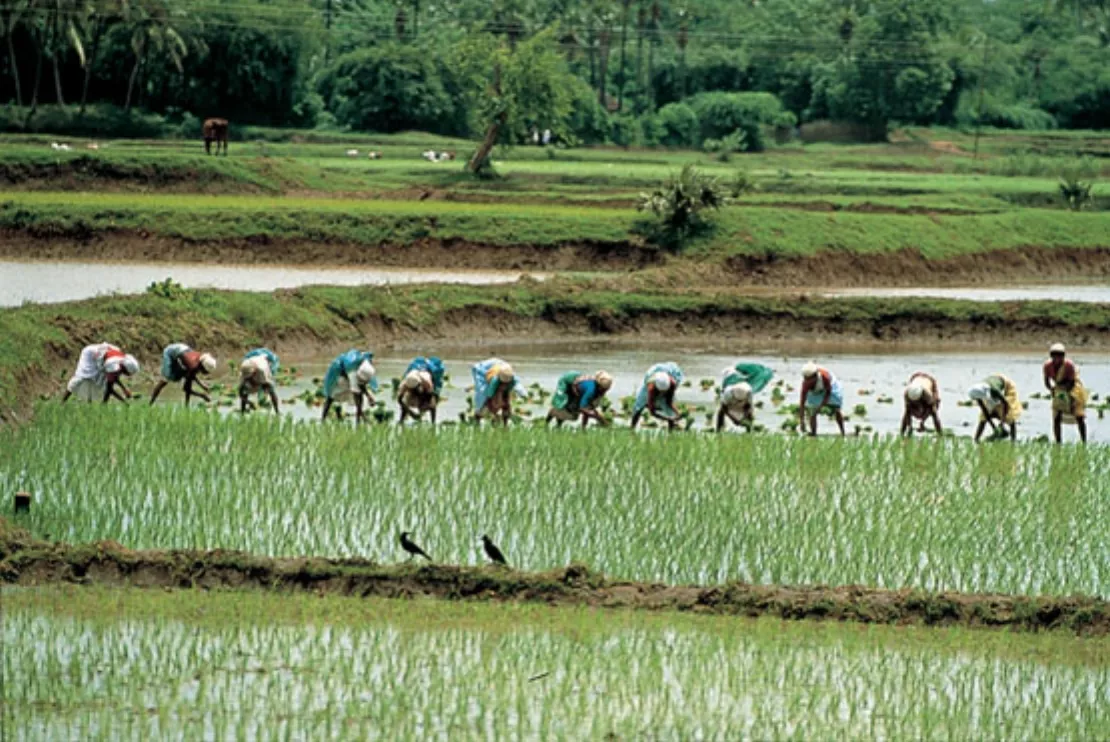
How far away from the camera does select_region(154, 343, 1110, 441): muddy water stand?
711 inches

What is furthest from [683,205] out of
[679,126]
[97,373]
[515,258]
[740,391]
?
[679,126]

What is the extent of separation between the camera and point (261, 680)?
8.62m

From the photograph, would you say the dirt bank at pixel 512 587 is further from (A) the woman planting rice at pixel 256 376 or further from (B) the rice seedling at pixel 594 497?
(A) the woman planting rice at pixel 256 376

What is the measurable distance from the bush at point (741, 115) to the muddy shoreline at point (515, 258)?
3270 cm


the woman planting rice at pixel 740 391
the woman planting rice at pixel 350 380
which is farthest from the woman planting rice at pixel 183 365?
the woman planting rice at pixel 740 391

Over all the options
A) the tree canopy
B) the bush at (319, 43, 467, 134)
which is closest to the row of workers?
the tree canopy

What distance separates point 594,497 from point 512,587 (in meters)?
2.51

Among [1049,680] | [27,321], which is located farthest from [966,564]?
[27,321]

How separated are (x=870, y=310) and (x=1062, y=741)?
61.6 ft

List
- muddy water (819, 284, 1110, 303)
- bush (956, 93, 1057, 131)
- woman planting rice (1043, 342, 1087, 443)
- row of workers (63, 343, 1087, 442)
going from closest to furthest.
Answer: row of workers (63, 343, 1087, 442) → woman planting rice (1043, 342, 1087, 443) → muddy water (819, 284, 1110, 303) → bush (956, 93, 1057, 131)

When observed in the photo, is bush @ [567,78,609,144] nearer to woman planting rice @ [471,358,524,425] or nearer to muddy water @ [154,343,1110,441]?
muddy water @ [154,343,1110,441]

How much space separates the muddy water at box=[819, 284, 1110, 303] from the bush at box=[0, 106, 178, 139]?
26.6 metres

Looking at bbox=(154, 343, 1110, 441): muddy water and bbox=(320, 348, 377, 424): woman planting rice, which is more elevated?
bbox=(320, 348, 377, 424): woman planting rice

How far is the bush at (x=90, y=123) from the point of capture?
50750 mm
